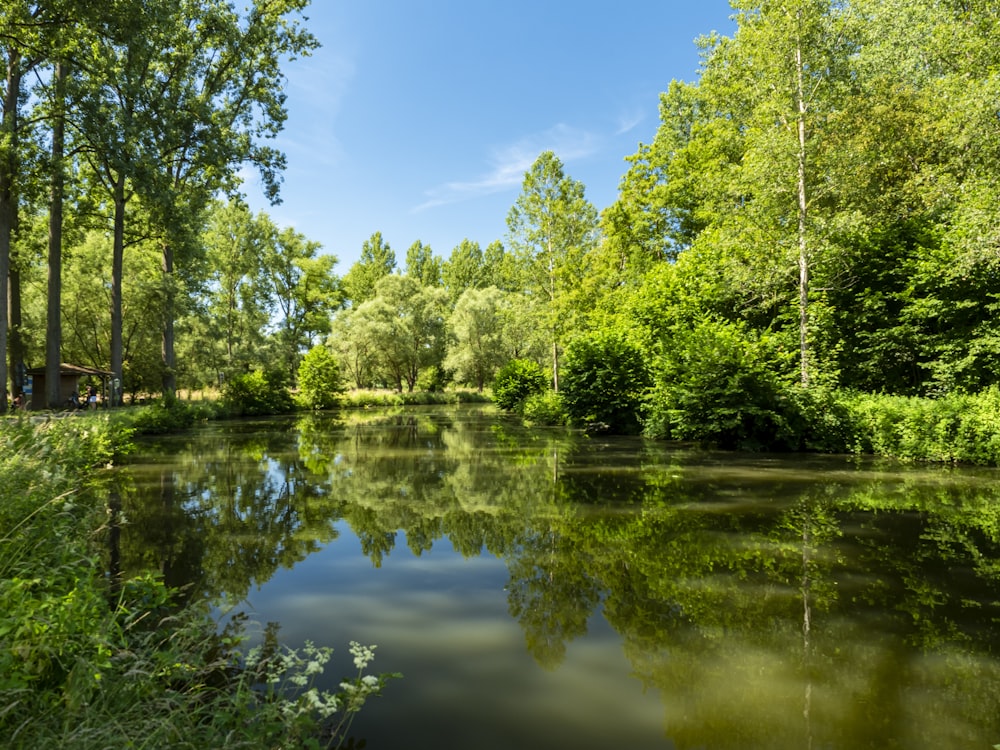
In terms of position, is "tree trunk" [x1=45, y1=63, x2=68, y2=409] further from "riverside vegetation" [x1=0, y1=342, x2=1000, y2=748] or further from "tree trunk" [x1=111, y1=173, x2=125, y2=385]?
"riverside vegetation" [x1=0, y1=342, x2=1000, y2=748]

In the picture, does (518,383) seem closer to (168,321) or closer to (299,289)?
(168,321)

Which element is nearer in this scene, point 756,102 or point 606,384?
point 756,102

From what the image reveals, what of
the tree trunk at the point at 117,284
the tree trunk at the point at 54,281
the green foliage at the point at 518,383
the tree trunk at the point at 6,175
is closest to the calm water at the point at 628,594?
the tree trunk at the point at 6,175

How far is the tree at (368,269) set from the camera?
236ft

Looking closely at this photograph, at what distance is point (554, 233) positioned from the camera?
31656 millimetres

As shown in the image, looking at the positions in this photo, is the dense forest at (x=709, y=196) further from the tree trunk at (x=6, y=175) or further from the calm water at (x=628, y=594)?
the calm water at (x=628, y=594)

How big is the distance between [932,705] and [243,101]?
2965cm

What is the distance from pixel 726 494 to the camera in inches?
372

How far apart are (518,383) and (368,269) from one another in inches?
1733

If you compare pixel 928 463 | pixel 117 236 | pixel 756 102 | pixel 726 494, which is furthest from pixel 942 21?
pixel 117 236

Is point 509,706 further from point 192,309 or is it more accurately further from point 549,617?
point 192,309

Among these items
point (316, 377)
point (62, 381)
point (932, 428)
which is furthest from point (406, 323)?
point (932, 428)

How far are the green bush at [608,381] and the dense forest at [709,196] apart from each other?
11cm

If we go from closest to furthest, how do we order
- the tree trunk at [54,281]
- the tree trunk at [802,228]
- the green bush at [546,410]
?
the tree trunk at [802,228] → the tree trunk at [54,281] → the green bush at [546,410]
